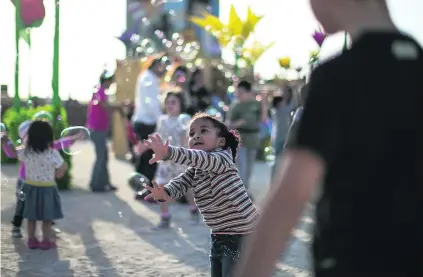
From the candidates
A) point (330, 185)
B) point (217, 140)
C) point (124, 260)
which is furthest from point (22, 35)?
point (330, 185)

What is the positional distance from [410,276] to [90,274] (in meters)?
4.43

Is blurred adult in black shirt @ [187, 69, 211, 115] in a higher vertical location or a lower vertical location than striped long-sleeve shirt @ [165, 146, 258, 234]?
higher

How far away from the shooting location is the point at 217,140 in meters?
4.11

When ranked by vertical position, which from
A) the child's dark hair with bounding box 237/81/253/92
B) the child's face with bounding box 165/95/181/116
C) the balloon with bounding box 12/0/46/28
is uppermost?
the balloon with bounding box 12/0/46/28

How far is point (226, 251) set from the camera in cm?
404

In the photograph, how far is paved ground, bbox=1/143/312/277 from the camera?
5996 millimetres

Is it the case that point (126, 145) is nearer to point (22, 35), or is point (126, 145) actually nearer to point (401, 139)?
point (22, 35)

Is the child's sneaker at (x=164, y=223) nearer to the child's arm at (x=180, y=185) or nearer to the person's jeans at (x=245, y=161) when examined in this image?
the person's jeans at (x=245, y=161)

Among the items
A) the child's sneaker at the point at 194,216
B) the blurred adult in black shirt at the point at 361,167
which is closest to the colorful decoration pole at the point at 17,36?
the child's sneaker at the point at 194,216

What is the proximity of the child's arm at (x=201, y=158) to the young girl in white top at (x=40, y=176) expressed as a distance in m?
3.09

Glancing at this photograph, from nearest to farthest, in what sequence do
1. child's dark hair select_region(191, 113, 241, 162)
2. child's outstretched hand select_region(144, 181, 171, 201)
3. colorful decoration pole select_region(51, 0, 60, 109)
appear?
child's outstretched hand select_region(144, 181, 171, 201) < child's dark hair select_region(191, 113, 241, 162) < colorful decoration pole select_region(51, 0, 60, 109)

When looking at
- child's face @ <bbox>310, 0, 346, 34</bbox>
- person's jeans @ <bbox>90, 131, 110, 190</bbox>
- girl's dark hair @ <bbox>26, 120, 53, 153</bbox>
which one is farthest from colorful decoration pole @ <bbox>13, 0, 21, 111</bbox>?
child's face @ <bbox>310, 0, 346, 34</bbox>

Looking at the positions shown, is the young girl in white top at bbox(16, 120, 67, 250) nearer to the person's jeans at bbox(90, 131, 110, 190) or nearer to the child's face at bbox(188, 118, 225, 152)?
the child's face at bbox(188, 118, 225, 152)

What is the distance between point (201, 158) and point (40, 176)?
3.36 m
